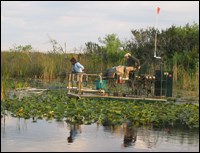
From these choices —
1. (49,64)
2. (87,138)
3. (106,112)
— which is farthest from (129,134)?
(49,64)

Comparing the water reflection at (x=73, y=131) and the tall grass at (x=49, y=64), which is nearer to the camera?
the water reflection at (x=73, y=131)

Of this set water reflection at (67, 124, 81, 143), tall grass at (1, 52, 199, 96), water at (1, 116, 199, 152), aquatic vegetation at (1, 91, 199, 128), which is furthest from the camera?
tall grass at (1, 52, 199, 96)

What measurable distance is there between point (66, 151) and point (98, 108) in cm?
604

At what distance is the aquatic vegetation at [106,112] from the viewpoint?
1480 cm

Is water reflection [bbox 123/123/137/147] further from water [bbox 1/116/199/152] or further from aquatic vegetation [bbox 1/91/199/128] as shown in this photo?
aquatic vegetation [bbox 1/91/199/128]

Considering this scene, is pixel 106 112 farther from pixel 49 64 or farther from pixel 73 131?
pixel 49 64

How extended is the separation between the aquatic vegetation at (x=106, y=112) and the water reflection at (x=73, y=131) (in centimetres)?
58

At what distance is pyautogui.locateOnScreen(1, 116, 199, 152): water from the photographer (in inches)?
430

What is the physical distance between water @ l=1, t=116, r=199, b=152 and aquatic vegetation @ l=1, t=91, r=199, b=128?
75cm

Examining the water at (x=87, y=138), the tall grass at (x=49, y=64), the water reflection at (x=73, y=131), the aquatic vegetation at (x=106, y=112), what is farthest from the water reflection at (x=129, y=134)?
the tall grass at (x=49, y=64)

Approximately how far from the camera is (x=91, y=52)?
1501 inches

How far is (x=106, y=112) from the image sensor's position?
A: 51.9 feet

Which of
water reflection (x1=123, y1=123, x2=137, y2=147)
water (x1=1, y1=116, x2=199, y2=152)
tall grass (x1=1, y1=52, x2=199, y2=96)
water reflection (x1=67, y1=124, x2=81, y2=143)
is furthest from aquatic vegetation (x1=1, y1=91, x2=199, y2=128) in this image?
tall grass (x1=1, y1=52, x2=199, y2=96)

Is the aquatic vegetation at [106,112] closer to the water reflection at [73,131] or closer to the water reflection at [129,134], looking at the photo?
the water reflection at [129,134]
